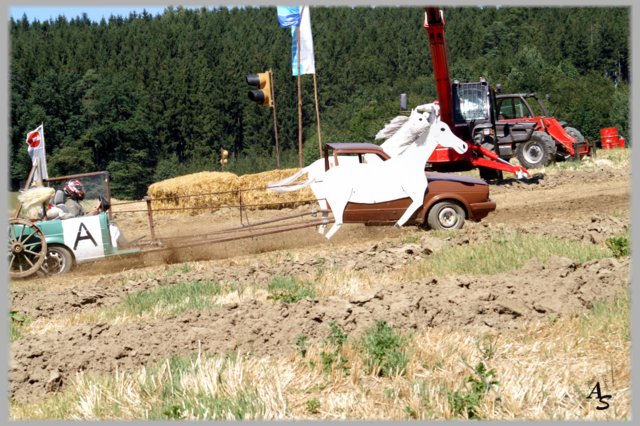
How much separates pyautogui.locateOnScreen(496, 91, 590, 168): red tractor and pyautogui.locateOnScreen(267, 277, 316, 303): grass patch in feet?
53.8

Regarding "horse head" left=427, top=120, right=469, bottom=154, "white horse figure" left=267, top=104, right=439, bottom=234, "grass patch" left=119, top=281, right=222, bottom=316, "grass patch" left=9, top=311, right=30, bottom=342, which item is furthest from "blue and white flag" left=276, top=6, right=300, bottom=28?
"grass patch" left=9, top=311, right=30, bottom=342

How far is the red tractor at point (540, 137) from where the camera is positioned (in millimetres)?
26289

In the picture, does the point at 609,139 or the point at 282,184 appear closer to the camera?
the point at 282,184

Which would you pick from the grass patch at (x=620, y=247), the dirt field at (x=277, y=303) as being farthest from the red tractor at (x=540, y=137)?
the grass patch at (x=620, y=247)

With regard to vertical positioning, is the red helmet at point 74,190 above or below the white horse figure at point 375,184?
above

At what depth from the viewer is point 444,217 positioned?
50.4 ft

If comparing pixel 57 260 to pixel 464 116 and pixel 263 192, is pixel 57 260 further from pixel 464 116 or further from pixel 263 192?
pixel 464 116

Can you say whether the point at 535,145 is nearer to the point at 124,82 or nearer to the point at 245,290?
the point at 245,290

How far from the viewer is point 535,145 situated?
86.6 feet

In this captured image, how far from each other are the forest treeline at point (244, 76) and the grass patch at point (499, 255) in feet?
114

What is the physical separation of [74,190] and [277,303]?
660 cm

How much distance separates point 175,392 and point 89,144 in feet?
207

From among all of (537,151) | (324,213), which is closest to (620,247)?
(324,213)

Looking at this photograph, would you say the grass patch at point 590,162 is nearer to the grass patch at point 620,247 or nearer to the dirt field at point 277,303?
the dirt field at point 277,303
